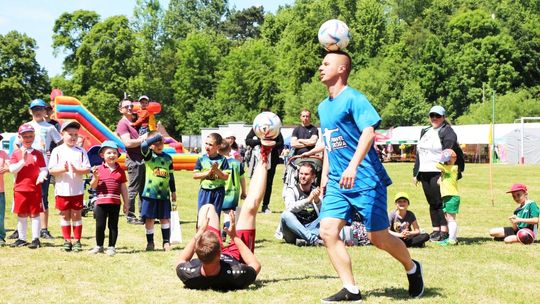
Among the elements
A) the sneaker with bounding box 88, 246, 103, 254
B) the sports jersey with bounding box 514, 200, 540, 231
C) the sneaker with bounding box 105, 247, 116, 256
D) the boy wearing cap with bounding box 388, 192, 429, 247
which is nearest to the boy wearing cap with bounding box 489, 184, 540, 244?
the sports jersey with bounding box 514, 200, 540, 231

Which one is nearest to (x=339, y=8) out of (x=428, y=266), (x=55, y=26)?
(x=55, y=26)

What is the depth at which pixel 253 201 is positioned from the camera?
7602mm

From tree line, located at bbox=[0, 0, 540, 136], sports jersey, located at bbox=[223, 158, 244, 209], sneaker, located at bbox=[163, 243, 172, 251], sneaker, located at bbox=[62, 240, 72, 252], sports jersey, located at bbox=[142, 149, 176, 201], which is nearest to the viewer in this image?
sneaker, located at bbox=[62, 240, 72, 252]

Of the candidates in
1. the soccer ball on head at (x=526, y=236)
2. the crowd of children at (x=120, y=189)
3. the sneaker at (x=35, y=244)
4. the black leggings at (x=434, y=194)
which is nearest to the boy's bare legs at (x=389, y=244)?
the crowd of children at (x=120, y=189)

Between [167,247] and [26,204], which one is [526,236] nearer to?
[167,247]

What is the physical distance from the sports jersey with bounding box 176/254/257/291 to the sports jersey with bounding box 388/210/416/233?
13.2 ft

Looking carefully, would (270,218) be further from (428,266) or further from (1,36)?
(1,36)

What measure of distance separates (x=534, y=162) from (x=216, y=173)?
1850 inches

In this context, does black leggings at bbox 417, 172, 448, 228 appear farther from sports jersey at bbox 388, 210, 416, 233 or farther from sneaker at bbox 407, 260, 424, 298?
sneaker at bbox 407, 260, 424, 298

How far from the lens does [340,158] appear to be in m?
6.57

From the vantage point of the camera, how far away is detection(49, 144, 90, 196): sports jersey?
9.98 meters

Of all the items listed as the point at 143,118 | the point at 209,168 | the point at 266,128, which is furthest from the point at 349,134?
the point at 143,118

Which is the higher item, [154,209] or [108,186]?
[108,186]

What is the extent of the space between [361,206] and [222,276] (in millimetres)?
1608
